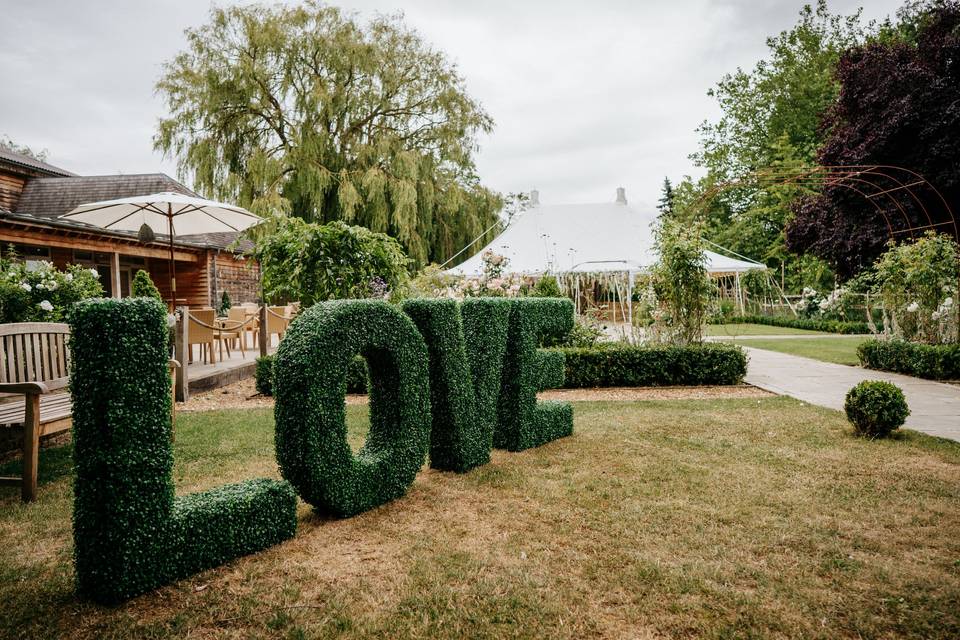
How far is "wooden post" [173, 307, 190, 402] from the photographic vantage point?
23.1 feet

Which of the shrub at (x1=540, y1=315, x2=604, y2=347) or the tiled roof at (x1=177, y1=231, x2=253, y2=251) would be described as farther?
the tiled roof at (x1=177, y1=231, x2=253, y2=251)

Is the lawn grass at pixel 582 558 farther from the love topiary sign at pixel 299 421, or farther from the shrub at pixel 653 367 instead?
the shrub at pixel 653 367

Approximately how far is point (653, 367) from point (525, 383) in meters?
3.85

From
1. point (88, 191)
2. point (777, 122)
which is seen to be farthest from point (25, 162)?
point (777, 122)

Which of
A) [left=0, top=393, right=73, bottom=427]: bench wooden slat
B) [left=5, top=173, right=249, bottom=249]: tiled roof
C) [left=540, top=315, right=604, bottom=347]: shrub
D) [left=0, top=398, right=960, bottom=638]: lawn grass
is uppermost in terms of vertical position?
[left=5, top=173, right=249, bottom=249]: tiled roof

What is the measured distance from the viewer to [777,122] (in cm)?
2583

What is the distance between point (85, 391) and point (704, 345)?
25.5 feet

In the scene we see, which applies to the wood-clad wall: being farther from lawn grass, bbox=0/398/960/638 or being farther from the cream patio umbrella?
lawn grass, bbox=0/398/960/638

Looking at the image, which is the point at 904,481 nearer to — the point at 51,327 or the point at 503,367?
the point at 503,367

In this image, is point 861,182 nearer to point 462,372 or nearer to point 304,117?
point 462,372

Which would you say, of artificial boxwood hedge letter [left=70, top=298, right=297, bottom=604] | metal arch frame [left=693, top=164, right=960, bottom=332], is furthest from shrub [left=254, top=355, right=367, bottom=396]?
metal arch frame [left=693, top=164, right=960, bottom=332]

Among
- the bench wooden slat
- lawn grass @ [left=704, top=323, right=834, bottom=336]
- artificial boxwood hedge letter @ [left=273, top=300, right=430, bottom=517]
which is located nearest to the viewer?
artificial boxwood hedge letter @ [left=273, top=300, right=430, bottom=517]

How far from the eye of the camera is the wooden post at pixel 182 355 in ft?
23.1

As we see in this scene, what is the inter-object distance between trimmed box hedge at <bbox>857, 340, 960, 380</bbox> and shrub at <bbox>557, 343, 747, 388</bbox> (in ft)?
9.37
